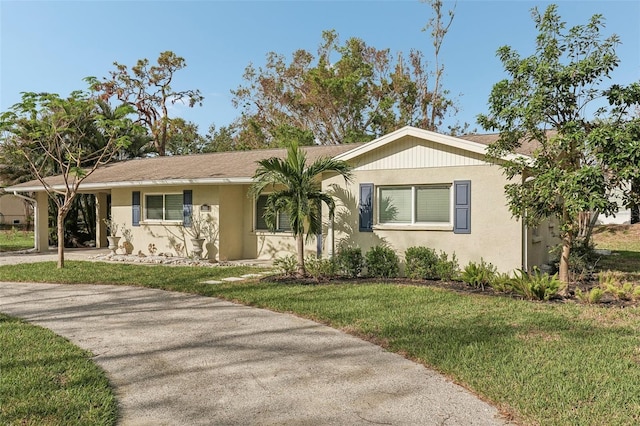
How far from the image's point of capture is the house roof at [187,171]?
12.7m

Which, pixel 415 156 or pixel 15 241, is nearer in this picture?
pixel 415 156

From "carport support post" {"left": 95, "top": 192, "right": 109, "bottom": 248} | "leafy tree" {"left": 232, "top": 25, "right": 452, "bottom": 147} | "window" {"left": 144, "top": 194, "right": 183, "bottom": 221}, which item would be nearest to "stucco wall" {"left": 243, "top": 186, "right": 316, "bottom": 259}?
"window" {"left": 144, "top": 194, "right": 183, "bottom": 221}

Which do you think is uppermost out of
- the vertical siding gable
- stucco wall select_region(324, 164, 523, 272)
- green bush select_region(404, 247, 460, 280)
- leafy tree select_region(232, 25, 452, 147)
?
leafy tree select_region(232, 25, 452, 147)

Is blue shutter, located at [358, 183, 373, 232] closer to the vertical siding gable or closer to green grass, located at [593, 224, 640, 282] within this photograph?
the vertical siding gable

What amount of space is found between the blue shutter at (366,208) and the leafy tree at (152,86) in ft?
79.1

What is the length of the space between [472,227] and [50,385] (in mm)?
7968

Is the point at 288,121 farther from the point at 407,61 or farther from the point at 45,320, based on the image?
the point at 45,320

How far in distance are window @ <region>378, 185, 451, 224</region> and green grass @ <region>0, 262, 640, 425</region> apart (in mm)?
1972

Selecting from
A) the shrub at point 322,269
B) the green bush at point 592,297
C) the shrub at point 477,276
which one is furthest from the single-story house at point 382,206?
the green bush at point 592,297

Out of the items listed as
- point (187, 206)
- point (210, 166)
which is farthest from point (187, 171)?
point (187, 206)

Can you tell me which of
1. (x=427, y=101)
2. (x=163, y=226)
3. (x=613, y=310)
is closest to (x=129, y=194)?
(x=163, y=226)

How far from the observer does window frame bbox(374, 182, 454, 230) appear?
31.7ft

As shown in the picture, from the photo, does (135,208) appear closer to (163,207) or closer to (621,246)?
(163,207)

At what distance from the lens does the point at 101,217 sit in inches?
739
